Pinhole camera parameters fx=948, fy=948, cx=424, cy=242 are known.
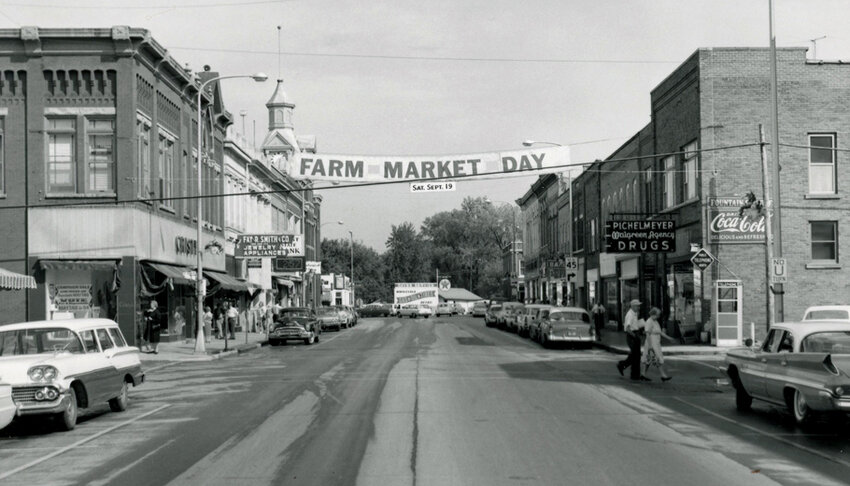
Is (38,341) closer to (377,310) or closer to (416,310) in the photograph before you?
(416,310)

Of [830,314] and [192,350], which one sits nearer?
[830,314]

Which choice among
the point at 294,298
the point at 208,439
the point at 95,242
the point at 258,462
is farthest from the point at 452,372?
the point at 294,298

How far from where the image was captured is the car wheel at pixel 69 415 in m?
14.3

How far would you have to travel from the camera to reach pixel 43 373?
45.8ft

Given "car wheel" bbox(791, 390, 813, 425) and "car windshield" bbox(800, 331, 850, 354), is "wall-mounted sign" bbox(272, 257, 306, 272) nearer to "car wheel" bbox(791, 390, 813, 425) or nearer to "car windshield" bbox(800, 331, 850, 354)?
"car windshield" bbox(800, 331, 850, 354)

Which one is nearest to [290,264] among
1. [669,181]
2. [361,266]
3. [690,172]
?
[669,181]

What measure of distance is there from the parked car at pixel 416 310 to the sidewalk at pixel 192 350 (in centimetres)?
4489

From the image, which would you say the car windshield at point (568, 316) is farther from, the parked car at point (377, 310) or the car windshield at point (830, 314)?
the parked car at point (377, 310)

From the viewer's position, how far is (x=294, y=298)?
78.8 meters

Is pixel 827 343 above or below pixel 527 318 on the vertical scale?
above

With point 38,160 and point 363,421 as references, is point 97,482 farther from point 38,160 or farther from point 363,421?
point 38,160

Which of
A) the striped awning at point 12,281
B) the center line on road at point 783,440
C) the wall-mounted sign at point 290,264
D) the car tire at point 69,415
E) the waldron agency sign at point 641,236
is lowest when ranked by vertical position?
the center line on road at point 783,440

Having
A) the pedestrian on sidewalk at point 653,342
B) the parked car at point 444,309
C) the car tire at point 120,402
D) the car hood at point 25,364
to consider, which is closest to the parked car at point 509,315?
the pedestrian on sidewalk at point 653,342

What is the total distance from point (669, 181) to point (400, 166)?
53.0 feet
